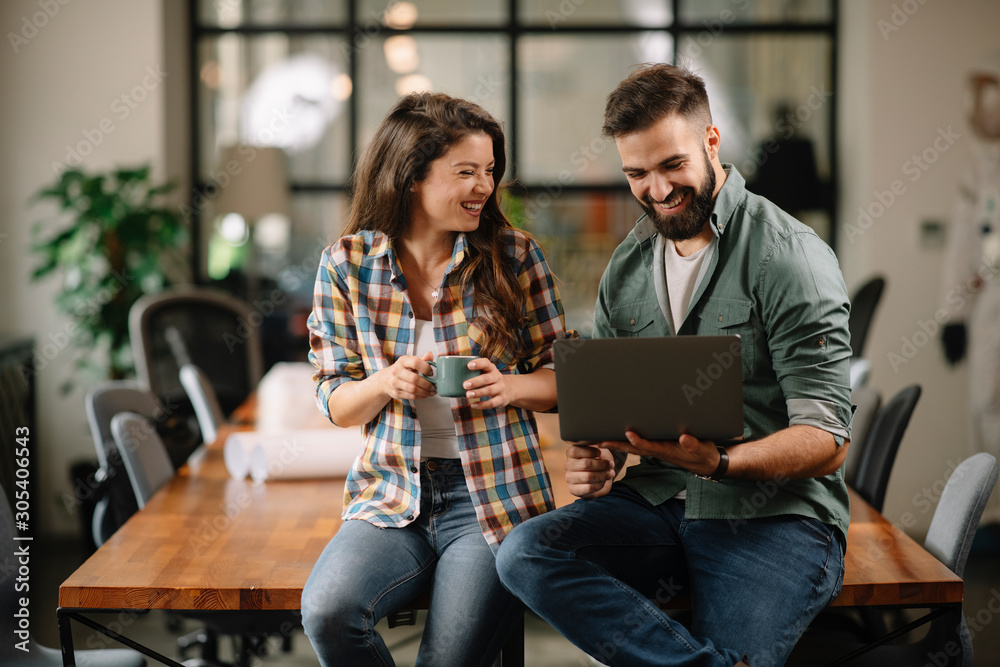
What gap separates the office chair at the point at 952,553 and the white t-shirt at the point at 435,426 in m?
0.80

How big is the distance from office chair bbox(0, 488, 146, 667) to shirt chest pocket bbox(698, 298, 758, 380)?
4.19 ft

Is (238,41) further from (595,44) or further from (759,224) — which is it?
(759,224)

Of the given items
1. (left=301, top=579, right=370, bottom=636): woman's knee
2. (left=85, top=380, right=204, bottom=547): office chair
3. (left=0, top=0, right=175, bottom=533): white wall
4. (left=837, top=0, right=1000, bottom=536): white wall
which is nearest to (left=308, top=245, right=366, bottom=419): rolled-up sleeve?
(left=301, top=579, right=370, bottom=636): woman's knee

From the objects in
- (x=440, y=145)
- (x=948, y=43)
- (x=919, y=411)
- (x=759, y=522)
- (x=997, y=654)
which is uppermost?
(x=948, y=43)

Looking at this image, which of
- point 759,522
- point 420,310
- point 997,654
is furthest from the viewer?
point 997,654

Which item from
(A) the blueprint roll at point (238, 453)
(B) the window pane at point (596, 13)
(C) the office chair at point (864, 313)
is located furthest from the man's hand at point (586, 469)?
(B) the window pane at point (596, 13)

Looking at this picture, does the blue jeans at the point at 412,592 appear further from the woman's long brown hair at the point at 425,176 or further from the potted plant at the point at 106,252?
the potted plant at the point at 106,252

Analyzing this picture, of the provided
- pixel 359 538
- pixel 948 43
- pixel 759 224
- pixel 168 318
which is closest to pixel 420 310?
pixel 359 538

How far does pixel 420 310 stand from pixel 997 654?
91.6 inches

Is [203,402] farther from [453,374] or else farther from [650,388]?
[650,388]

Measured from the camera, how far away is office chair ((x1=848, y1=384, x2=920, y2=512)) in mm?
2096

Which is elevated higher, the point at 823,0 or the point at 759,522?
the point at 823,0

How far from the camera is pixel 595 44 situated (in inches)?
187

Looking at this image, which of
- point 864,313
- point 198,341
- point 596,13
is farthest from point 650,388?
point 596,13
